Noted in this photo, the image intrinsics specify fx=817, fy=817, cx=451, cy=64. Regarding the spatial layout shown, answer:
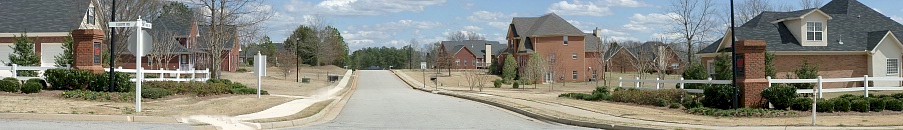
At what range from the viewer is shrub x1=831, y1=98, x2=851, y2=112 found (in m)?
20.4

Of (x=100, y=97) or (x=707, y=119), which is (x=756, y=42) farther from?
(x=100, y=97)

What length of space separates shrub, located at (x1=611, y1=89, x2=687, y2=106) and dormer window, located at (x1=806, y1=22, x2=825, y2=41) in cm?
1470

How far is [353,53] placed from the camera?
602 feet

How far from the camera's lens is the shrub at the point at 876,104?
67.4ft

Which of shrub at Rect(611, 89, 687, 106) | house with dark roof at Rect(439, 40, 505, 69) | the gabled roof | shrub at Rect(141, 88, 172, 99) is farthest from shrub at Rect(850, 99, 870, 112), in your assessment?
house with dark roof at Rect(439, 40, 505, 69)

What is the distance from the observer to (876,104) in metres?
20.6

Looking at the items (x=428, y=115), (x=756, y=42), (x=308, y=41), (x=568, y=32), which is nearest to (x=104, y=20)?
(x=428, y=115)

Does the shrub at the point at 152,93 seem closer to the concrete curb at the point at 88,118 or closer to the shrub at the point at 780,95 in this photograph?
the concrete curb at the point at 88,118

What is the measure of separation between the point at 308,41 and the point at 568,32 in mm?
43649

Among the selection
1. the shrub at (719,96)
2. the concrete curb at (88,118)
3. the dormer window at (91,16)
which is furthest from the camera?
the dormer window at (91,16)

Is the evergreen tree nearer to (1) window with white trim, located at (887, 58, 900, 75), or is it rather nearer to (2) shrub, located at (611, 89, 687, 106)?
(1) window with white trim, located at (887, 58, 900, 75)

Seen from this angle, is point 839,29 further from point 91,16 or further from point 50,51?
point 50,51

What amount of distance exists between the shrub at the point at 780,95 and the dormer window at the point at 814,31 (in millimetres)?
18918

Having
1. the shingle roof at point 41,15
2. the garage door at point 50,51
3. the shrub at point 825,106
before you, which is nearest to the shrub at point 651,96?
the shrub at point 825,106
